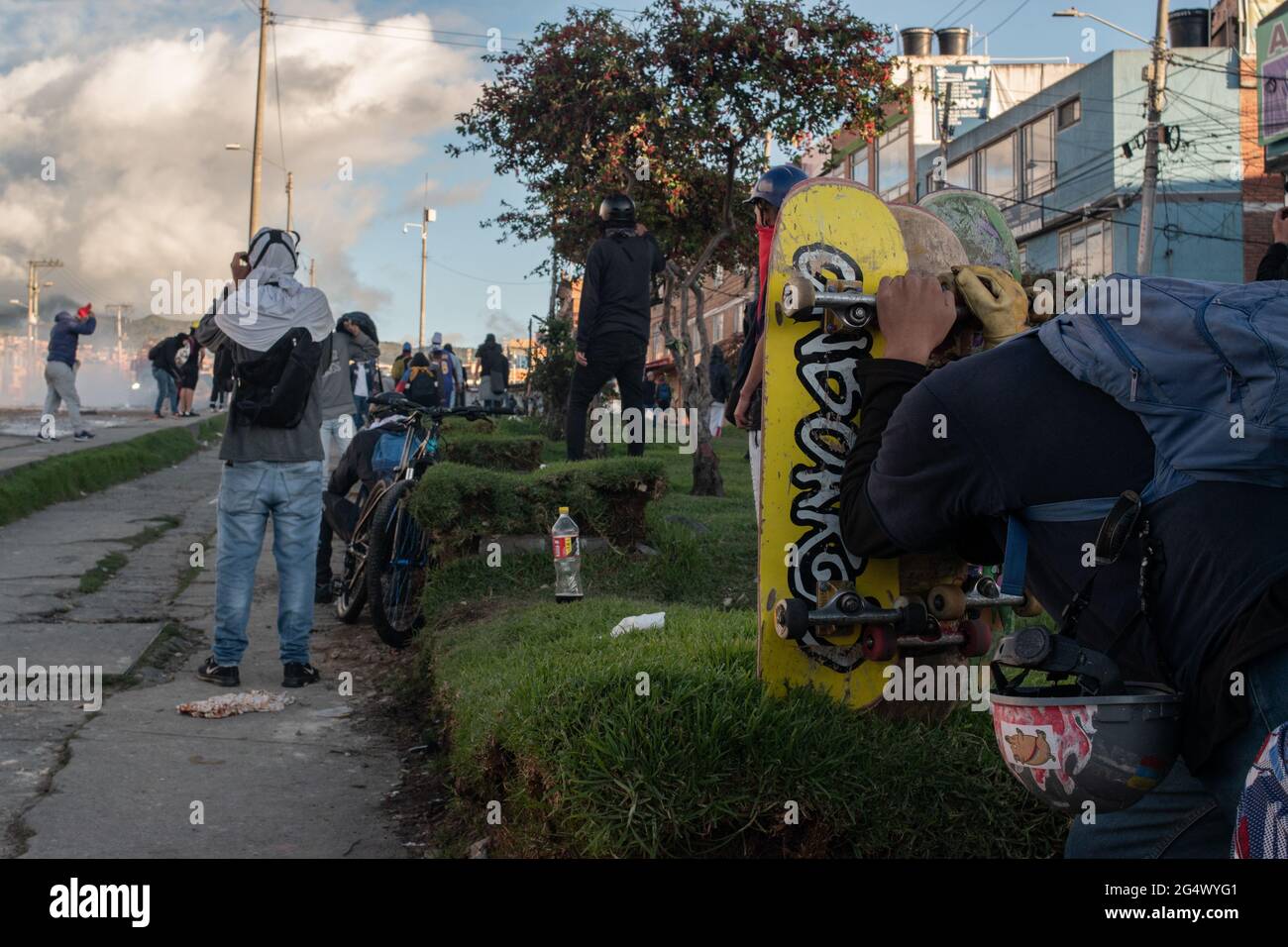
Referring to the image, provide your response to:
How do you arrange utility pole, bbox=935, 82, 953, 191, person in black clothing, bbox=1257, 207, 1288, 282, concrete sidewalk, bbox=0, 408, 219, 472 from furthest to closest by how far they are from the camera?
utility pole, bbox=935, 82, 953, 191 < concrete sidewalk, bbox=0, 408, 219, 472 < person in black clothing, bbox=1257, 207, 1288, 282

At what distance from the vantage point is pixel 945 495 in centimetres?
214

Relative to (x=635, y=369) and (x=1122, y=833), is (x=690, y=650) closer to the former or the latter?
(x=1122, y=833)

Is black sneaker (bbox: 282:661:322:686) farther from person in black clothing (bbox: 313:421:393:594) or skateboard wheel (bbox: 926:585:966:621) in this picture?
skateboard wheel (bbox: 926:585:966:621)

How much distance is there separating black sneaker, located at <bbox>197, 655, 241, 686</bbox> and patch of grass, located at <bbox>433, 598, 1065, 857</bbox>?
104 inches

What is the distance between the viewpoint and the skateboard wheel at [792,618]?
301 cm

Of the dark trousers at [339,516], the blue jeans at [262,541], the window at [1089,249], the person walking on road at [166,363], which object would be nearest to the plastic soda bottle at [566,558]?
the blue jeans at [262,541]

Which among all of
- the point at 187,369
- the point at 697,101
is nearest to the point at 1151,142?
the point at 697,101

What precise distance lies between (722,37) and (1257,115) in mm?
27652

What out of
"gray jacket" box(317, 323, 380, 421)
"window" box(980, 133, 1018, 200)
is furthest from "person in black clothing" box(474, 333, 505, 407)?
"window" box(980, 133, 1018, 200)

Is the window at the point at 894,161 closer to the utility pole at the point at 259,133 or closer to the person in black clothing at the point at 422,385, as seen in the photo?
the utility pole at the point at 259,133

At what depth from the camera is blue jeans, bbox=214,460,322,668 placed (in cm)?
574

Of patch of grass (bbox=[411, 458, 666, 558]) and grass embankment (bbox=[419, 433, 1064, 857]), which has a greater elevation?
patch of grass (bbox=[411, 458, 666, 558])
